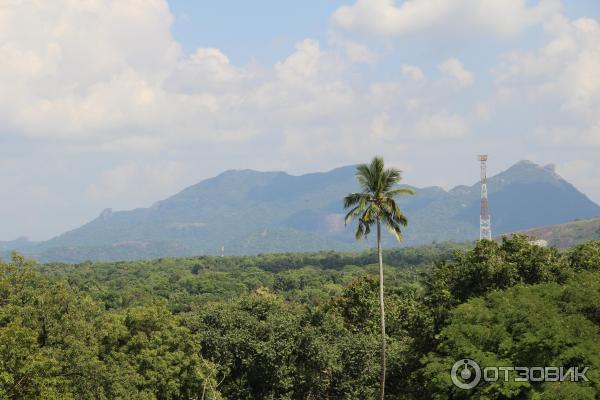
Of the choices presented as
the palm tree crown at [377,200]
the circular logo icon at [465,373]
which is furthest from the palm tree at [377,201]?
the circular logo icon at [465,373]

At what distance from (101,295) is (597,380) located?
372ft

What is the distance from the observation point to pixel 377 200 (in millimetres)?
35469

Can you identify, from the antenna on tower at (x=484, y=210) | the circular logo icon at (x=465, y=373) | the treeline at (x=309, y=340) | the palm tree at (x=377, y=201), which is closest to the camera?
the treeline at (x=309, y=340)

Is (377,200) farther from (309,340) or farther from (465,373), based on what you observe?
(309,340)

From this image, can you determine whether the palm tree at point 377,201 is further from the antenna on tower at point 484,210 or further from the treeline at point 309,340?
the antenna on tower at point 484,210

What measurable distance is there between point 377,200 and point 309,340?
12.0m

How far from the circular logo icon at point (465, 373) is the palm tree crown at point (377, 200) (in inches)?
290

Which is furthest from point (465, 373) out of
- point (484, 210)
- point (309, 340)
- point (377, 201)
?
point (484, 210)

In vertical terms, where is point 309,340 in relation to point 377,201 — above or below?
below

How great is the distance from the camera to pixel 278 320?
144ft

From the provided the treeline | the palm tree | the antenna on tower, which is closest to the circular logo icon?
the treeline

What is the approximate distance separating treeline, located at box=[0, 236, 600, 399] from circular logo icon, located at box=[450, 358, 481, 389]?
0.37 metres

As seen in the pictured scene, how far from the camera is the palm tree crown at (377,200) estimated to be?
35.2m

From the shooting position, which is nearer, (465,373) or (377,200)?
(465,373)
